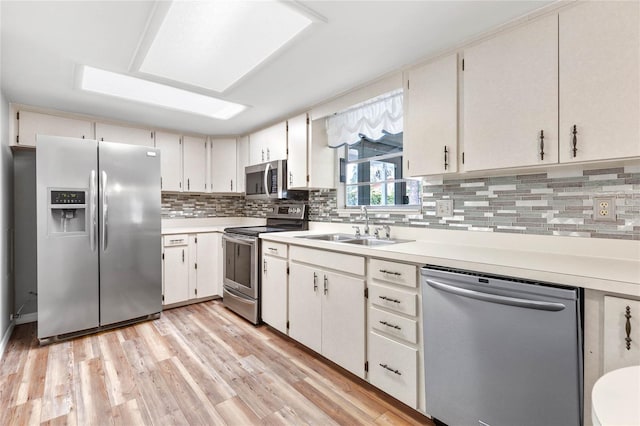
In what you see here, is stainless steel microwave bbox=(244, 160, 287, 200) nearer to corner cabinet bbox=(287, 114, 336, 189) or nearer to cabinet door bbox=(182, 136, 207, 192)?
corner cabinet bbox=(287, 114, 336, 189)

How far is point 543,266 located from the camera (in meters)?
1.27

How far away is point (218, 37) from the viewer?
176 cm

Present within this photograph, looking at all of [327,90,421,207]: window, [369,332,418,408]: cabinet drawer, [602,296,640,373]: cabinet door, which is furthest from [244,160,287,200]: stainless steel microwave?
[602,296,640,373]: cabinet door

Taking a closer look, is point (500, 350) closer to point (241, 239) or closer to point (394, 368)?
point (394, 368)

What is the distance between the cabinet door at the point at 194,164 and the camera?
3.84m

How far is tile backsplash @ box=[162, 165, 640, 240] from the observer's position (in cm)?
145

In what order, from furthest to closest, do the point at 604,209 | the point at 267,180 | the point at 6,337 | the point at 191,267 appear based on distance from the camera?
the point at 191,267 < the point at 267,180 < the point at 6,337 < the point at 604,209

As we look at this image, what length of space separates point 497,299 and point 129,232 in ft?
10.1

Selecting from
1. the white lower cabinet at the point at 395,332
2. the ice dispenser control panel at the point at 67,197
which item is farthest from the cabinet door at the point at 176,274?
the white lower cabinet at the point at 395,332

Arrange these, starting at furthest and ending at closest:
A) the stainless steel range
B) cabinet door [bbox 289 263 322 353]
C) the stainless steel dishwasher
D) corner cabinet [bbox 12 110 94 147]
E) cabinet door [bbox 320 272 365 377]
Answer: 1. the stainless steel range
2. corner cabinet [bbox 12 110 94 147]
3. cabinet door [bbox 289 263 322 353]
4. cabinet door [bbox 320 272 365 377]
5. the stainless steel dishwasher

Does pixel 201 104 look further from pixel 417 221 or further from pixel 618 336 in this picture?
pixel 618 336

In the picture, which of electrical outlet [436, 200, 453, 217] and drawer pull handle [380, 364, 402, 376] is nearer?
drawer pull handle [380, 364, 402, 376]

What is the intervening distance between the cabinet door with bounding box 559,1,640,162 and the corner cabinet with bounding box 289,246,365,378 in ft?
4.14

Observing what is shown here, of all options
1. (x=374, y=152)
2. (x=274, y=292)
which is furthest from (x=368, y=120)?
(x=274, y=292)
